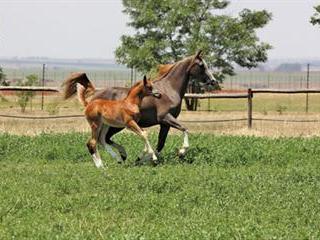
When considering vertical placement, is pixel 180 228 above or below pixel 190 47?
below

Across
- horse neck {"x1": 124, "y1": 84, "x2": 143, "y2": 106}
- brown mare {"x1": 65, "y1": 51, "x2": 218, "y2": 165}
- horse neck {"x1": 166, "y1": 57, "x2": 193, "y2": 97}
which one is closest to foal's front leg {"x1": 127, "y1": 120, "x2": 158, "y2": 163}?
horse neck {"x1": 124, "y1": 84, "x2": 143, "y2": 106}

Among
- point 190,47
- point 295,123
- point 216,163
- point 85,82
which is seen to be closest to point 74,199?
point 216,163

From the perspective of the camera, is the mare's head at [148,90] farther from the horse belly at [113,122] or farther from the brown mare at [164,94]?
the horse belly at [113,122]

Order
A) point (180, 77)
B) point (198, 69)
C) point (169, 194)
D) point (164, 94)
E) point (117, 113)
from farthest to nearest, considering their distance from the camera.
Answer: point (198, 69) → point (180, 77) → point (164, 94) → point (117, 113) → point (169, 194)

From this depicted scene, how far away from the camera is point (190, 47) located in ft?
120

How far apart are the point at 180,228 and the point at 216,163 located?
5595mm

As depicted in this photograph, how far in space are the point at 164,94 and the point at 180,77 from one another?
1.94 feet

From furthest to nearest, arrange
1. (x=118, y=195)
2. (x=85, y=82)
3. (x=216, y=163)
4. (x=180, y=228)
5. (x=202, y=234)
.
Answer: (x=85, y=82) < (x=216, y=163) < (x=118, y=195) < (x=180, y=228) < (x=202, y=234)

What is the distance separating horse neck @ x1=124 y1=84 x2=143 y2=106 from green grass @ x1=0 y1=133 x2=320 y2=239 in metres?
1.15

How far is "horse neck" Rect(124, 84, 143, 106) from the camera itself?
42.5 ft

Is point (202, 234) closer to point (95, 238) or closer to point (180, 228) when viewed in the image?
point (180, 228)

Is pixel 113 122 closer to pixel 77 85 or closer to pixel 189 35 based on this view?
pixel 77 85

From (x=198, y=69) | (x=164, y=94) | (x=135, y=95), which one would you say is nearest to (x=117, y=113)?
(x=135, y=95)

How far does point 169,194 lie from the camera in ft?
30.5
